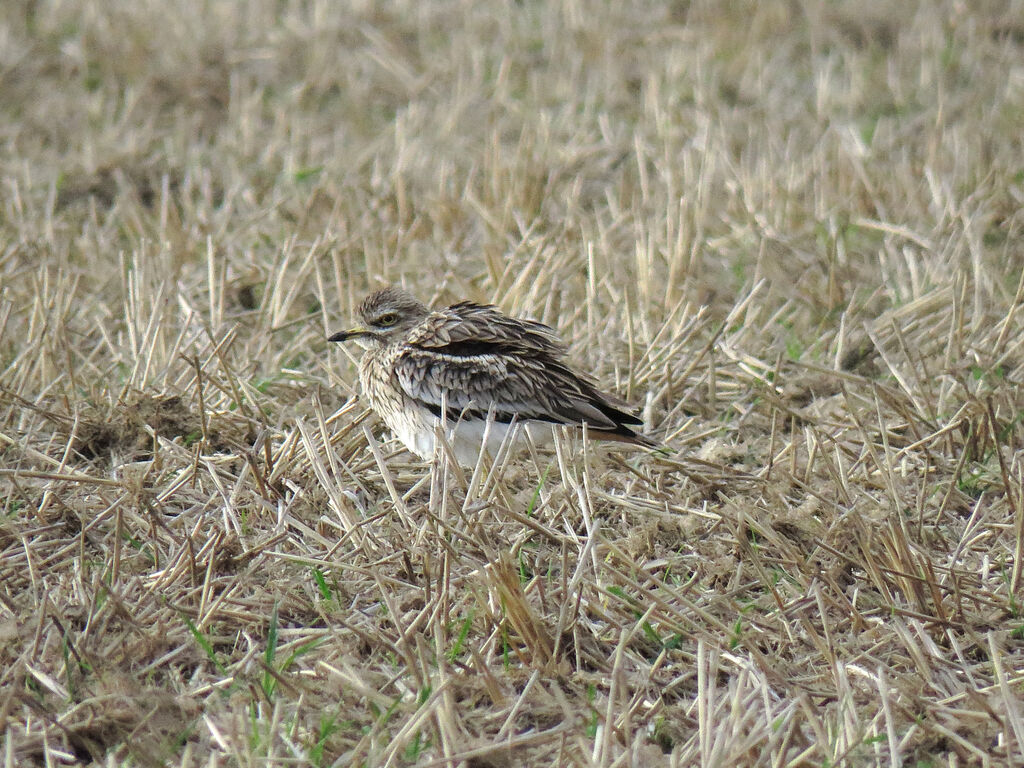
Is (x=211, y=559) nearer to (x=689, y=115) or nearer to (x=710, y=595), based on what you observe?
(x=710, y=595)

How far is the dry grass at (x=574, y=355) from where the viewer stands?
3963 millimetres

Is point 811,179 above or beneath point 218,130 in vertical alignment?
above

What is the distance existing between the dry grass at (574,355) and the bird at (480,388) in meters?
0.20

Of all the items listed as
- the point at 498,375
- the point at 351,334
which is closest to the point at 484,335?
the point at 498,375

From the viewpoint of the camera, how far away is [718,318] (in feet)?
23.6

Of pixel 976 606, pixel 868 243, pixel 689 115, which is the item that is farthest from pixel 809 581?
pixel 689 115

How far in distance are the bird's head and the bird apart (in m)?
0.12

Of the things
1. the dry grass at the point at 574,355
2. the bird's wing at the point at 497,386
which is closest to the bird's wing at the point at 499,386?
the bird's wing at the point at 497,386

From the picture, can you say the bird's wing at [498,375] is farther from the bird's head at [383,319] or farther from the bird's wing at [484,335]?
the bird's head at [383,319]

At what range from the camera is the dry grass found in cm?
396

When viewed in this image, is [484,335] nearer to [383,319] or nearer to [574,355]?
[383,319]

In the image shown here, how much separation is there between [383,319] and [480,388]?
2.22 feet

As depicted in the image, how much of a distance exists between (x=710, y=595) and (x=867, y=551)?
559 mm

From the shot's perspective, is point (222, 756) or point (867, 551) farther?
point (867, 551)
